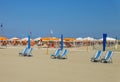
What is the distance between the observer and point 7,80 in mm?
9117

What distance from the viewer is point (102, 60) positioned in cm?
1739

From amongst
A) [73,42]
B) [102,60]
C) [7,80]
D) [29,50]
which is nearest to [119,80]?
[7,80]

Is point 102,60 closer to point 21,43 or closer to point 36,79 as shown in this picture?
point 36,79

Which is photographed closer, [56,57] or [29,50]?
[56,57]

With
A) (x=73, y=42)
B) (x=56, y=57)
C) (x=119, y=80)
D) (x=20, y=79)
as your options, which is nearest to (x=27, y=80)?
(x=20, y=79)

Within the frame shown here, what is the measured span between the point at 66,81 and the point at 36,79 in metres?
0.96

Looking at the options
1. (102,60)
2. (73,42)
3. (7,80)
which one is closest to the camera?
(7,80)

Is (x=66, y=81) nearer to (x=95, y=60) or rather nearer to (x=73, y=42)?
(x=95, y=60)

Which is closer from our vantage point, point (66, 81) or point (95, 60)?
point (66, 81)

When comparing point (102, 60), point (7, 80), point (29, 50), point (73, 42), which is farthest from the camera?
point (73, 42)

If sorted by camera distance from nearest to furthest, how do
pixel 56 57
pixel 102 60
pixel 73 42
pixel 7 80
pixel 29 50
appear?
pixel 7 80, pixel 102 60, pixel 56 57, pixel 29 50, pixel 73 42

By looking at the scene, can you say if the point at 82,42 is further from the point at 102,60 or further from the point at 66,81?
the point at 66,81

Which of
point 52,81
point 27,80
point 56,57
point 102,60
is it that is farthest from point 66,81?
point 56,57

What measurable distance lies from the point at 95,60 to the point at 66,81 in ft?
28.3
